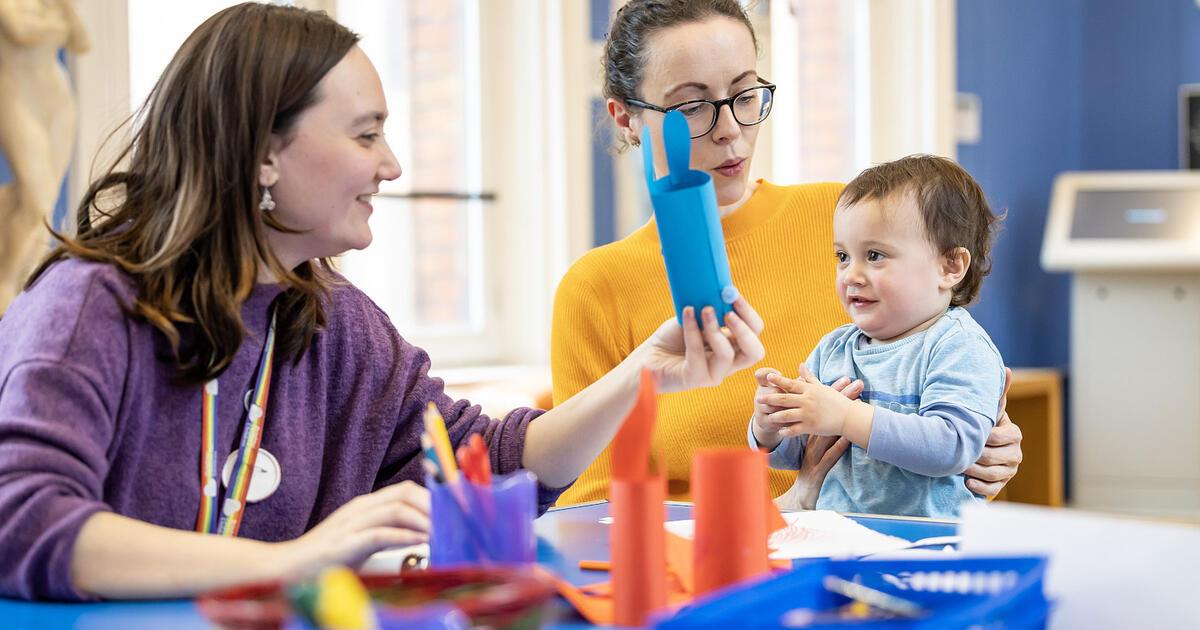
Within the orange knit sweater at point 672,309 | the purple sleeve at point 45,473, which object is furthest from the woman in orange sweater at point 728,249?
the purple sleeve at point 45,473

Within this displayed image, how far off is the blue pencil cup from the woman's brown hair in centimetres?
44

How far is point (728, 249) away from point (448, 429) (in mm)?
673

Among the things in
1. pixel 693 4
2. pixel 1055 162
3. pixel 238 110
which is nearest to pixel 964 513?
pixel 238 110

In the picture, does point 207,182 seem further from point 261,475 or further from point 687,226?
point 687,226

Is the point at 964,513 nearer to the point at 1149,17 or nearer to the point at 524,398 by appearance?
the point at 524,398

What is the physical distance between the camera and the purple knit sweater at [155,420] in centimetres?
103

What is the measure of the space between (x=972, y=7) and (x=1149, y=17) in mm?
901

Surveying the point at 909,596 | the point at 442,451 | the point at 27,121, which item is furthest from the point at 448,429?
the point at 27,121

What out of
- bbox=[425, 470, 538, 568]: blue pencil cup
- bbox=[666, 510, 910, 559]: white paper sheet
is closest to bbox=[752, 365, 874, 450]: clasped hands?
bbox=[666, 510, 910, 559]: white paper sheet

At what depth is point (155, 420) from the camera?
125cm

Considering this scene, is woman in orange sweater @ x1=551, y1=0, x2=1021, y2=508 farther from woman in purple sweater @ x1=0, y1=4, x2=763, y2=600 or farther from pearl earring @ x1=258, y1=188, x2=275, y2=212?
pearl earring @ x1=258, y1=188, x2=275, y2=212

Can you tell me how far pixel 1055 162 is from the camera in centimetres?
541

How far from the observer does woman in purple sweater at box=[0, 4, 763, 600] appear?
1027 mm

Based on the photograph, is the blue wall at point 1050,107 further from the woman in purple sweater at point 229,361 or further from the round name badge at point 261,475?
the round name badge at point 261,475
